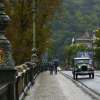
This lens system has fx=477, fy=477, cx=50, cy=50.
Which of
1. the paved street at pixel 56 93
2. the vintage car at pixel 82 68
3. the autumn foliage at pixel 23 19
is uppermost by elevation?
the autumn foliage at pixel 23 19

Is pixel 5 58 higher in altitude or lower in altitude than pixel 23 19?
lower

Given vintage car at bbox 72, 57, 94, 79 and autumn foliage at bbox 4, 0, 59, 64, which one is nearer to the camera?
autumn foliage at bbox 4, 0, 59, 64

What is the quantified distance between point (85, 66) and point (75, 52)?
101 metres

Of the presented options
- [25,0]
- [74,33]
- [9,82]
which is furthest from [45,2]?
[74,33]

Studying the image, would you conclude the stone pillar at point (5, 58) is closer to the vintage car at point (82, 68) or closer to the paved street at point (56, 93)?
the paved street at point (56, 93)

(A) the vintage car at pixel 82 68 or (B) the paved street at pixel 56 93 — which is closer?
(B) the paved street at pixel 56 93

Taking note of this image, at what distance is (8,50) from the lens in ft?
35.8

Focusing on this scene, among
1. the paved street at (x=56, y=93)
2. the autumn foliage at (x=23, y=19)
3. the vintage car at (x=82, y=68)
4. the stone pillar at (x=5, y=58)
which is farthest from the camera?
the vintage car at (x=82, y=68)

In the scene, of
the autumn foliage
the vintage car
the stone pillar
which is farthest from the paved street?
the vintage car

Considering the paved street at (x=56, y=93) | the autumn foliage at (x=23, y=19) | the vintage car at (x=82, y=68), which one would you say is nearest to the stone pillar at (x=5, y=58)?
the paved street at (x=56, y=93)

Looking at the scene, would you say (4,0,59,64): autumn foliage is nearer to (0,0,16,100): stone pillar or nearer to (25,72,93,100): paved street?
(25,72,93,100): paved street

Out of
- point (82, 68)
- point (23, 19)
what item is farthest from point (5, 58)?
point (82, 68)

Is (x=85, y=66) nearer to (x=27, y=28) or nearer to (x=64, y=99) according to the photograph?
(x=27, y=28)

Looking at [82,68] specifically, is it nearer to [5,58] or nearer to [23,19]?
[23,19]
